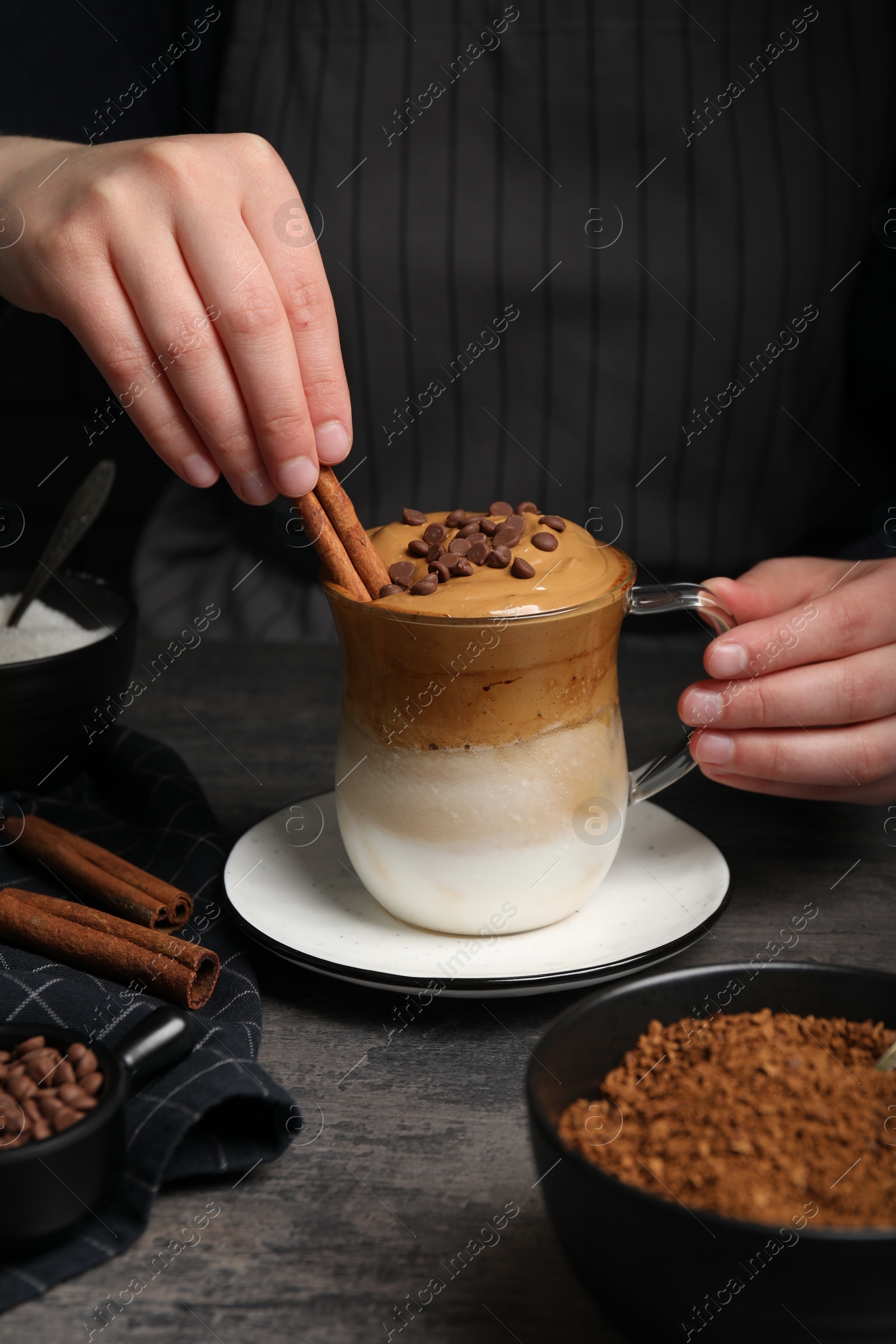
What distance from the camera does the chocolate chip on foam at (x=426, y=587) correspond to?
2.94ft

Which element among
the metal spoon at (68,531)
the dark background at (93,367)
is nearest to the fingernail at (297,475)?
the metal spoon at (68,531)

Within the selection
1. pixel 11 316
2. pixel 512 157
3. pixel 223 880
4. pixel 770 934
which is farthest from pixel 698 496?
pixel 11 316

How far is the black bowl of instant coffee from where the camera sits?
1.66ft

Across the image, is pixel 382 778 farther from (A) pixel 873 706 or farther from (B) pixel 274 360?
(A) pixel 873 706

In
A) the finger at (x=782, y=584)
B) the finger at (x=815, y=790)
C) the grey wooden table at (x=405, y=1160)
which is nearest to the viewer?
the grey wooden table at (x=405, y=1160)

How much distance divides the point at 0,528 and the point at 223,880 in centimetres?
141

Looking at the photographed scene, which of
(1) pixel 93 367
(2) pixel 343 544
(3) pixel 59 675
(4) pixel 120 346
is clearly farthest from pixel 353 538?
(1) pixel 93 367

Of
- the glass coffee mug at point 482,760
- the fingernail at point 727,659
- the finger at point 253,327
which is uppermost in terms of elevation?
the finger at point 253,327

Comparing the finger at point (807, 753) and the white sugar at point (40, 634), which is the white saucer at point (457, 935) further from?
the white sugar at point (40, 634)

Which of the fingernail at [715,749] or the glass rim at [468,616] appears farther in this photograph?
the fingernail at [715,749]

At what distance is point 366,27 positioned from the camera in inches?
69.8

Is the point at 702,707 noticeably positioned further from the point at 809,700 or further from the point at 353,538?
the point at 353,538

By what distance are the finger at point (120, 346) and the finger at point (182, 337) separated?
0.03ft

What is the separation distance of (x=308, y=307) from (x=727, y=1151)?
28.3 inches
